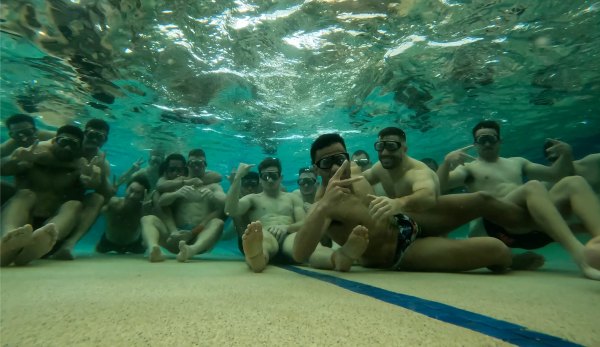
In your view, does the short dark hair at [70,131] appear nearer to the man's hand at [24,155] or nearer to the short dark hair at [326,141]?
the man's hand at [24,155]

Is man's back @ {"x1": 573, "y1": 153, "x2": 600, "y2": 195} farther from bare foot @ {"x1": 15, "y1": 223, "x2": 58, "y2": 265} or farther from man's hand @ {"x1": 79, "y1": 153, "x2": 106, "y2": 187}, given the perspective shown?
man's hand @ {"x1": 79, "y1": 153, "x2": 106, "y2": 187}

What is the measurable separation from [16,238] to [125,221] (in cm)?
373

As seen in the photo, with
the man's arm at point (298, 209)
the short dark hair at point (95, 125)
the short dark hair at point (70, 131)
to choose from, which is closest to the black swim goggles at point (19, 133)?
the short dark hair at point (95, 125)

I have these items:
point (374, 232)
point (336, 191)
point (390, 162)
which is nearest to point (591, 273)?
point (374, 232)

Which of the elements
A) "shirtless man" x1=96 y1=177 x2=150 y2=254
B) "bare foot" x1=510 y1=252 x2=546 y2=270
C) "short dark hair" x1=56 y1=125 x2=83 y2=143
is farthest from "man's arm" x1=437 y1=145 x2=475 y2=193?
"short dark hair" x1=56 y1=125 x2=83 y2=143

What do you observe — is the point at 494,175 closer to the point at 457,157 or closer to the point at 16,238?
the point at 457,157

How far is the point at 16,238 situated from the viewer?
3.55m

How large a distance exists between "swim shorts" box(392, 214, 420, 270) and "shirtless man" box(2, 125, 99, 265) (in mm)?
5517

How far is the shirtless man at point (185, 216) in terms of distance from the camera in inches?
220

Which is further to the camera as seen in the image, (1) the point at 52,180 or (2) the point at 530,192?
(1) the point at 52,180

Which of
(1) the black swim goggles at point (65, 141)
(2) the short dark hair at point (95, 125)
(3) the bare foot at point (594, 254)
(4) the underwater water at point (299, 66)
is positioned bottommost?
(3) the bare foot at point (594, 254)

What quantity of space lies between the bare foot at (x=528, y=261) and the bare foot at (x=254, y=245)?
380cm

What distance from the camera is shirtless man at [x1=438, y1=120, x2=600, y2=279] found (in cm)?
355

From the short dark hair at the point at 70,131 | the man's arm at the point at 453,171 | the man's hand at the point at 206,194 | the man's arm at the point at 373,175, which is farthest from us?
the man's hand at the point at 206,194
